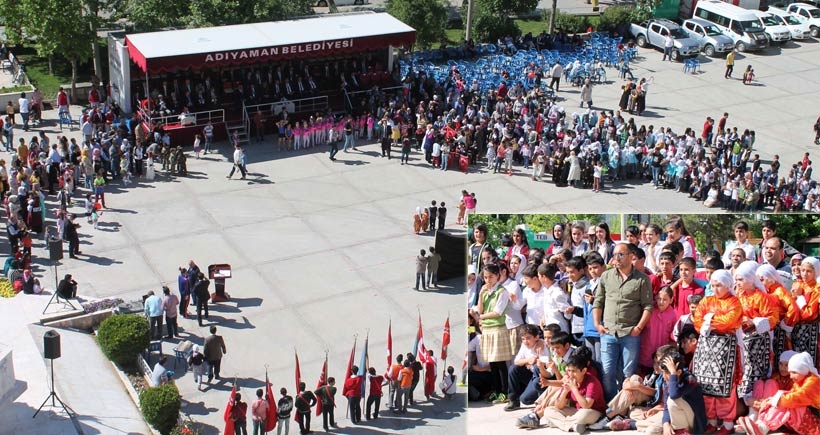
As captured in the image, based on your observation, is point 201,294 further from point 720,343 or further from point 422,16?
point 422,16

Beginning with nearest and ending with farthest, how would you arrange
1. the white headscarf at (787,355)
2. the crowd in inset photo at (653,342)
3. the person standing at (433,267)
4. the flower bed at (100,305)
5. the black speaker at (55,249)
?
the crowd in inset photo at (653,342) → the white headscarf at (787,355) → the flower bed at (100,305) → the black speaker at (55,249) → the person standing at (433,267)

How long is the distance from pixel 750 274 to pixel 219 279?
16477 millimetres

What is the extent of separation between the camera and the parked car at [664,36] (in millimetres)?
44875

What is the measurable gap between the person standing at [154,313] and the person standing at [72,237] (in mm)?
4310

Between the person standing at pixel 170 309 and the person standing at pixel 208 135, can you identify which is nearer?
the person standing at pixel 170 309

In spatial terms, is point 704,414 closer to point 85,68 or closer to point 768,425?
point 768,425

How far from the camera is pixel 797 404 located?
11742mm

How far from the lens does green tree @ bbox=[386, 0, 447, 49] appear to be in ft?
142

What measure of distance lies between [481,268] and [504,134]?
812 inches

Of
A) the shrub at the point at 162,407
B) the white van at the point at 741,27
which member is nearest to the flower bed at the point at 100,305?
the shrub at the point at 162,407

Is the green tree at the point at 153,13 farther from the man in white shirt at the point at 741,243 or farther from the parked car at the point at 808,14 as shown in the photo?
the man in white shirt at the point at 741,243

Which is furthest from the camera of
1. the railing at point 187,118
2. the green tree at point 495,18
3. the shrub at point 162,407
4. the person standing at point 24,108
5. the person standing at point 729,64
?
the green tree at point 495,18

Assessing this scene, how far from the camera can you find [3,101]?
1454 inches

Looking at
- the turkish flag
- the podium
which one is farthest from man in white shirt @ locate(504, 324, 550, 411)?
the podium
